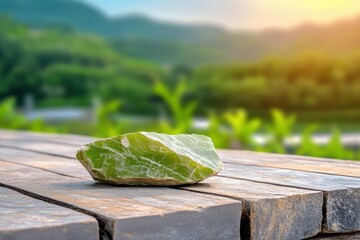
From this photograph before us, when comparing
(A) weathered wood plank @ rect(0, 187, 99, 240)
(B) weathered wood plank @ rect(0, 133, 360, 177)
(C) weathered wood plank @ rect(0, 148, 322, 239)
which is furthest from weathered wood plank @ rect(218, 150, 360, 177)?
(A) weathered wood plank @ rect(0, 187, 99, 240)

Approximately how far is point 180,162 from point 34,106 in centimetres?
1057

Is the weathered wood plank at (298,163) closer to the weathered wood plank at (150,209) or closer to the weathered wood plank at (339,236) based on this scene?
the weathered wood plank at (339,236)

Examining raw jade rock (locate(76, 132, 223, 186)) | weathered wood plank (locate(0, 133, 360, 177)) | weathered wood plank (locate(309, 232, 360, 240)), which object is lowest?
weathered wood plank (locate(309, 232, 360, 240))

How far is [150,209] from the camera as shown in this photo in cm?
91

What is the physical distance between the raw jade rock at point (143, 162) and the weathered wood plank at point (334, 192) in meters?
0.13

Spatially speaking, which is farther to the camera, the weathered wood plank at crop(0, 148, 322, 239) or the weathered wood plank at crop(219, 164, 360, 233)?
the weathered wood plank at crop(219, 164, 360, 233)

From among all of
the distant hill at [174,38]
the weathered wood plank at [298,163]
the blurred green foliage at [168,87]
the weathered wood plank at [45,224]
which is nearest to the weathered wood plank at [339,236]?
the weathered wood plank at [298,163]

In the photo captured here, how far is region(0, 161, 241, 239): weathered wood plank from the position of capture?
0.85 metres

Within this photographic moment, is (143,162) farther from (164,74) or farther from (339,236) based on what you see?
(164,74)

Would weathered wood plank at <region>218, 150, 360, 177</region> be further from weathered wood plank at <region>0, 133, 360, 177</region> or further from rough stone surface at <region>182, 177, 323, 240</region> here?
rough stone surface at <region>182, 177, 323, 240</region>

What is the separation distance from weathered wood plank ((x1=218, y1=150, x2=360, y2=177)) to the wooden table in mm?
18

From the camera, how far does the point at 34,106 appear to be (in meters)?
11.4

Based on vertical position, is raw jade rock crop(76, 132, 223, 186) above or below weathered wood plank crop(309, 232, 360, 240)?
above

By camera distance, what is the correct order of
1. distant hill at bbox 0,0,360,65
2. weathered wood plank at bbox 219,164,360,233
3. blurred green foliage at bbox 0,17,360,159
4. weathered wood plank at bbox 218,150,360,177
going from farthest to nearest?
distant hill at bbox 0,0,360,65, blurred green foliage at bbox 0,17,360,159, weathered wood plank at bbox 218,150,360,177, weathered wood plank at bbox 219,164,360,233
